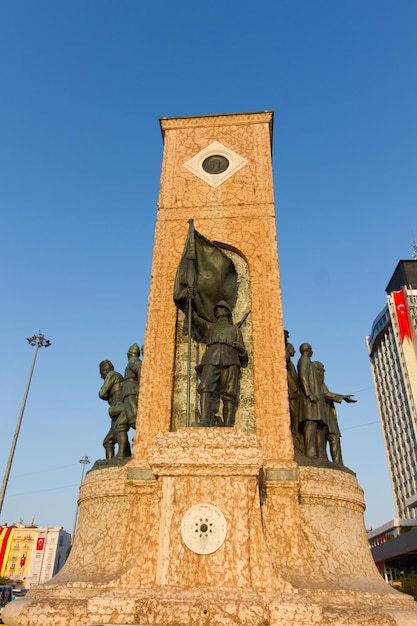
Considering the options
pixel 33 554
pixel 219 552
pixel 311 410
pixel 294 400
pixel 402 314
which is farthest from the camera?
pixel 33 554

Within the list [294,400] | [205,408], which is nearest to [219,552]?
[205,408]

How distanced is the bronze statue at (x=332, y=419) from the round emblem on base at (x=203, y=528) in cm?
367

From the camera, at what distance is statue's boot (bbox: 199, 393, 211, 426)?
22.5 ft

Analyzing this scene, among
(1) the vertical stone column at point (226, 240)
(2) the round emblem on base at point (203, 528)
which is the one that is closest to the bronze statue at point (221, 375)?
(1) the vertical stone column at point (226, 240)

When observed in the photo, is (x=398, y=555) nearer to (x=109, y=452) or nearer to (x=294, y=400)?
(x=294, y=400)

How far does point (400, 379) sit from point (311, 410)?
2907 inches

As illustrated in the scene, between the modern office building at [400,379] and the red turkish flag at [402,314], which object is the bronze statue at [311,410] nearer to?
the modern office building at [400,379]

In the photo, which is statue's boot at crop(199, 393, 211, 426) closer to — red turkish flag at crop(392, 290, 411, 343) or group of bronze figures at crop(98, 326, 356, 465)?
group of bronze figures at crop(98, 326, 356, 465)

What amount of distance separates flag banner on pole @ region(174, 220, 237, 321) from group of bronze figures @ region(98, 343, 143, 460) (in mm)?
1688

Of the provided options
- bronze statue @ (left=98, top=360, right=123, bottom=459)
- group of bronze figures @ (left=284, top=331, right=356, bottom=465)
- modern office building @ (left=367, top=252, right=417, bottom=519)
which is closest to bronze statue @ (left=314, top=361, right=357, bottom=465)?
group of bronze figures @ (left=284, top=331, right=356, bottom=465)

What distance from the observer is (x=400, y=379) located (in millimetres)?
75500

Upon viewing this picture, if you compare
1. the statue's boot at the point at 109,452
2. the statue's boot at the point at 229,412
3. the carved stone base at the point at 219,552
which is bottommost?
the carved stone base at the point at 219,552

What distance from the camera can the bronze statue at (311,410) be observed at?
770 centimetres

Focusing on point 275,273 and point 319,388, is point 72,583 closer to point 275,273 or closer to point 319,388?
point 319,388
